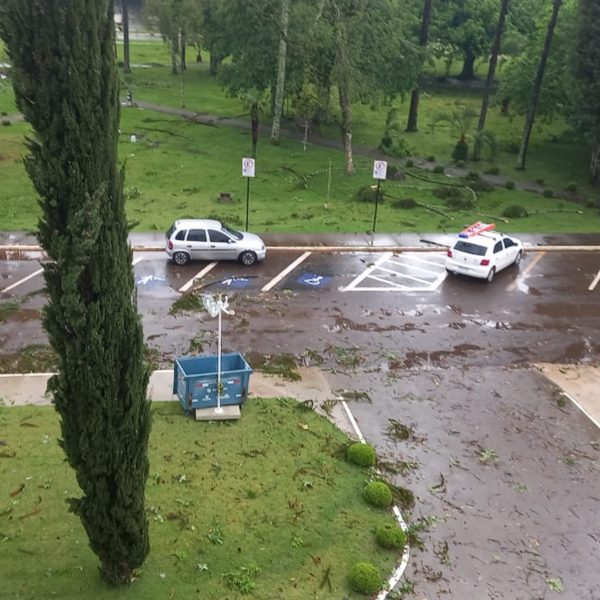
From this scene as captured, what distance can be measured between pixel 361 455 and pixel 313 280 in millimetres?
10636

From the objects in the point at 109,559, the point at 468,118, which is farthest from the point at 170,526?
the point at 468,118

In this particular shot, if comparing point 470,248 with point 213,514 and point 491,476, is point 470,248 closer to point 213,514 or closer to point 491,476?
point 491,476

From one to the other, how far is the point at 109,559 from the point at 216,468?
139 inches

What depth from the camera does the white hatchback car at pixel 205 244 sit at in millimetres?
23422

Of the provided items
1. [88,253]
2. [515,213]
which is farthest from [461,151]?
[88,253]

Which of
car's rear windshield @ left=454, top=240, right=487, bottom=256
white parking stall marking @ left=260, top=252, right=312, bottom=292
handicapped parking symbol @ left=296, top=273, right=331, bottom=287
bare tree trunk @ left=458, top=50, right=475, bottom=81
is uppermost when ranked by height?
bare tree trunk @ left=458, top=50, right=475, bottom=81

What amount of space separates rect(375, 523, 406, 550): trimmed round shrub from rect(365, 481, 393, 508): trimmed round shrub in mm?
762

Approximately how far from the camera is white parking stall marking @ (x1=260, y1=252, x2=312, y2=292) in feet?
73.4

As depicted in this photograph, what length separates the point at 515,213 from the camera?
33.2 meters

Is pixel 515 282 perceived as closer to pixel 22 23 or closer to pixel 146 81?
pixel 22 23

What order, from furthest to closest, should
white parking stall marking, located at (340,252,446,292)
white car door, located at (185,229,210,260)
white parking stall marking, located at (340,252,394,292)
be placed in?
white car door, located at (185,229,210,260), white parking stall marking, located at (340,252,446,292), white parking stall marking, located at (340,252,394,292)

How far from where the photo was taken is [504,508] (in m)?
12.7

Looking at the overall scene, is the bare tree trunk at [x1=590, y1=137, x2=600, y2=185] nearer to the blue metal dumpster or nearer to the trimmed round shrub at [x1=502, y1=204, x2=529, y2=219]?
the trimmed round shrub at [x1=502, y1=204, x2=529, y2=219]

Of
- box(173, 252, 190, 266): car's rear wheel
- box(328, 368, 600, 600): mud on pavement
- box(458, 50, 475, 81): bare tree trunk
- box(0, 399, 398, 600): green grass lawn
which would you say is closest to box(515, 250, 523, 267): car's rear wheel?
box(328, 368, 600, 600): mud on pavement
